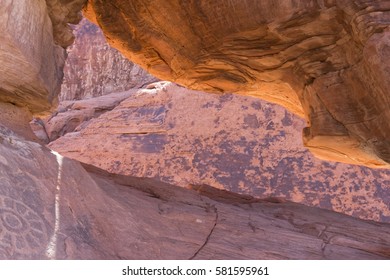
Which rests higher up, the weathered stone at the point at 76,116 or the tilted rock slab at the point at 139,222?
the weathered stone at the point at 76,116

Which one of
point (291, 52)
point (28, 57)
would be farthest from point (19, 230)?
point (291, 52)

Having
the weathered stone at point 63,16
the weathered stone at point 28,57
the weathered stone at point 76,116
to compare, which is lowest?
the weathered stone at point 28,57

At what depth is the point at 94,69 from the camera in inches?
583

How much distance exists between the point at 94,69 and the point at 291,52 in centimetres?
1056

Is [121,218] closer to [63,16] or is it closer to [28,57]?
[28,57]

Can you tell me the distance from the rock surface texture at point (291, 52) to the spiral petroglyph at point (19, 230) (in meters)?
3.22

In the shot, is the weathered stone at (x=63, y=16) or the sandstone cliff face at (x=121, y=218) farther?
the weathered stone at (x=63, y=16)

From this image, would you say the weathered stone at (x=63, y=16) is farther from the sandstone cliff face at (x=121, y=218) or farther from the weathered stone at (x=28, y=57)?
the weathered stone at (x=28, y=57)

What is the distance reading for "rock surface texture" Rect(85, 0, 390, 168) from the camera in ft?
15.0

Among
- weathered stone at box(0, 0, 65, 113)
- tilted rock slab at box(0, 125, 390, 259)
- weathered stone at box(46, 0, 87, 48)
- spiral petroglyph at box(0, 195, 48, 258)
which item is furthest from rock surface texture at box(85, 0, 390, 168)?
spiral petroglyph at box(0, 195, 48, 258)

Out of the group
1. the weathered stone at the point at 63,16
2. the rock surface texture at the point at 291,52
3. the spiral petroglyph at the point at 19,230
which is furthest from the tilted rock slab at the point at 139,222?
the weathered stone at the point at 63,16

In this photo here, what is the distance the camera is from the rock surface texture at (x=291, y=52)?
457 centimetres

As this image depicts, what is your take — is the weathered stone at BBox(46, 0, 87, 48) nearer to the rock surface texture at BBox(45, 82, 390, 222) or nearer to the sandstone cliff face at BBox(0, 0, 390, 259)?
the sandstone cliff face at BBox(0, 0, 390, 259)

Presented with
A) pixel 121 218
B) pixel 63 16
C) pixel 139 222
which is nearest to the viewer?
pixel 121 218
